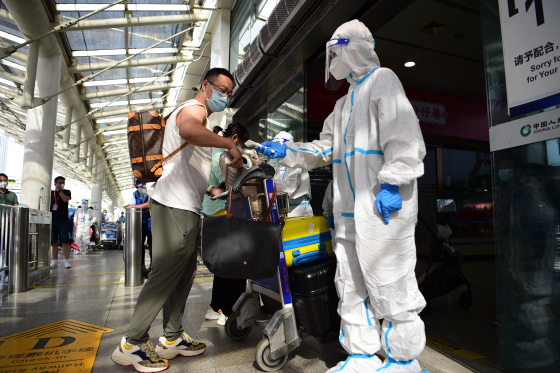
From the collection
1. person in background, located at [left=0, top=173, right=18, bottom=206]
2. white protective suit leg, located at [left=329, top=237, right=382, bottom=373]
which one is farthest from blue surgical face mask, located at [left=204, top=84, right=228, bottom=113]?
person in background, located at [left=0, top=173, right=18, bottom=206]

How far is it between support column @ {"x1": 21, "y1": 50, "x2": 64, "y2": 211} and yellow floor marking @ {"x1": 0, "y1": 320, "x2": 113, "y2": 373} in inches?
230

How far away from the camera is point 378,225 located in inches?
71.2

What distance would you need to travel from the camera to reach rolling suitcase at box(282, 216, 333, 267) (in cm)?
220

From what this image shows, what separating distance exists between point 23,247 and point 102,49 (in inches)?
314

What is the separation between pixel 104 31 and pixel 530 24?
34.4 ft

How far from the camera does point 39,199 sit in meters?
7.84

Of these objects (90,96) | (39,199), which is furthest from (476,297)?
(90,96)

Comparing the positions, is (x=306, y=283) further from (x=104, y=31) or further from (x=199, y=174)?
(x=104, y=31)

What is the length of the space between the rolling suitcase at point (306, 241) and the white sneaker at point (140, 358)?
97 cm

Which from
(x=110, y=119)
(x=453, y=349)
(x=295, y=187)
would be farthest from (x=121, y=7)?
(x=110, y=119)

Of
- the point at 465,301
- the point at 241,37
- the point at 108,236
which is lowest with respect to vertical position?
the point at 465,301

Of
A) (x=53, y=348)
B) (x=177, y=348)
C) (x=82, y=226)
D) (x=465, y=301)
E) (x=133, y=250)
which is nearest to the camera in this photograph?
(x=177, y=348)

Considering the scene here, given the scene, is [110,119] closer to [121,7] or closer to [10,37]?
[10,37]

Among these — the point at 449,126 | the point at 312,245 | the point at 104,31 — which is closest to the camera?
the point at 312,245
